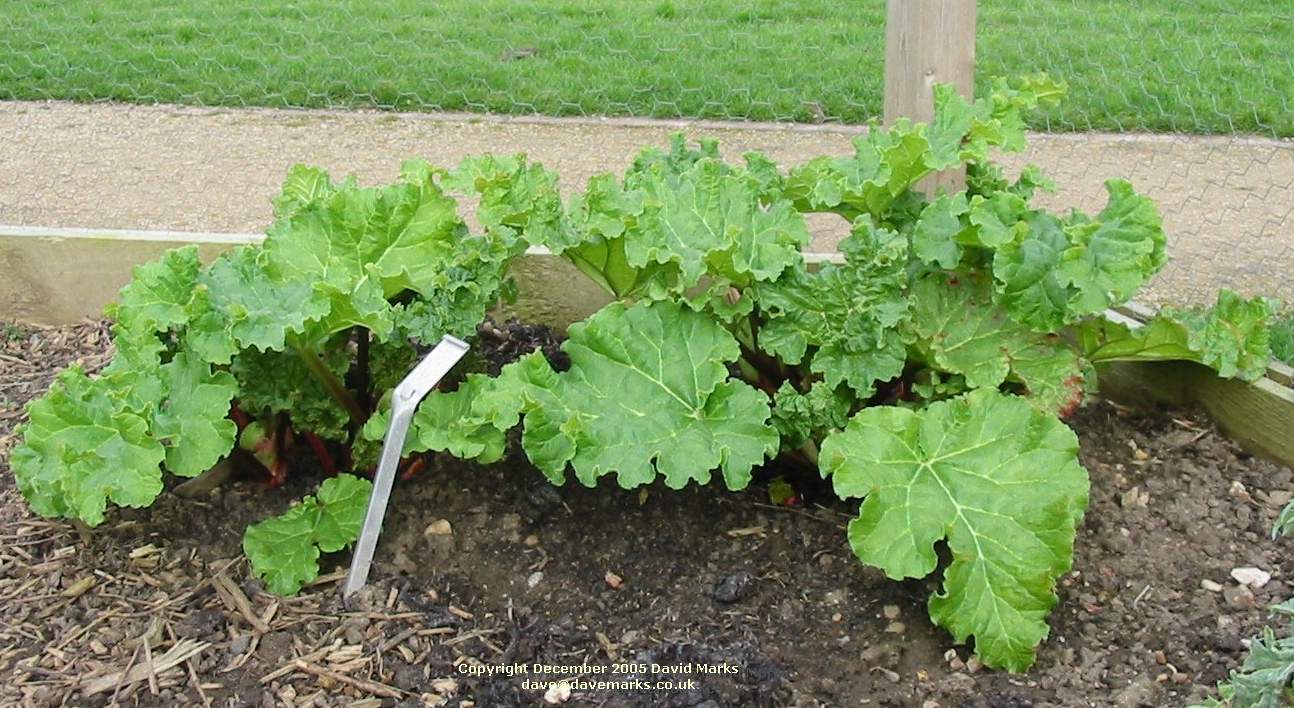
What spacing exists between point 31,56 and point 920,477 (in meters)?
5.81

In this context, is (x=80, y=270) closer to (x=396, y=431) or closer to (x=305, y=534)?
(x=305, y=534)

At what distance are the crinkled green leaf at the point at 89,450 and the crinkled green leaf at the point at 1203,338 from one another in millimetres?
1959

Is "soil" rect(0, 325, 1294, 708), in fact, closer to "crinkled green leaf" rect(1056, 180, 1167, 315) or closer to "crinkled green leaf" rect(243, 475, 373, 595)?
"crinkled green leaf" rect(243, 475, 373, 595)

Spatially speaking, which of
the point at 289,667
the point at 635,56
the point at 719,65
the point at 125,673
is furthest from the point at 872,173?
the point at 635,56

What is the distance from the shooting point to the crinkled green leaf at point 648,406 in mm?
2502

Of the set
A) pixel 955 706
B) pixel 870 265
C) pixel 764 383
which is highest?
pixel 870 265

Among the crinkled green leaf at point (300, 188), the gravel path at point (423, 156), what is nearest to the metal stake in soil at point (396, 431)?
the crinkled green leaf at point (300, 188)

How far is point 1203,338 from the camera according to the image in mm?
2867

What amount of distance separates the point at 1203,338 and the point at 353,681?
190cm

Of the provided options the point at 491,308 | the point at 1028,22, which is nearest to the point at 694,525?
the point at 491,308

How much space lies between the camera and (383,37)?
6469 millimetres

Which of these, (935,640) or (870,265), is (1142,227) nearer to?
(870,265)

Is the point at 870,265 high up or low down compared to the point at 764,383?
up

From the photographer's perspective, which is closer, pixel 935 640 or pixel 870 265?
pixel 935 640
